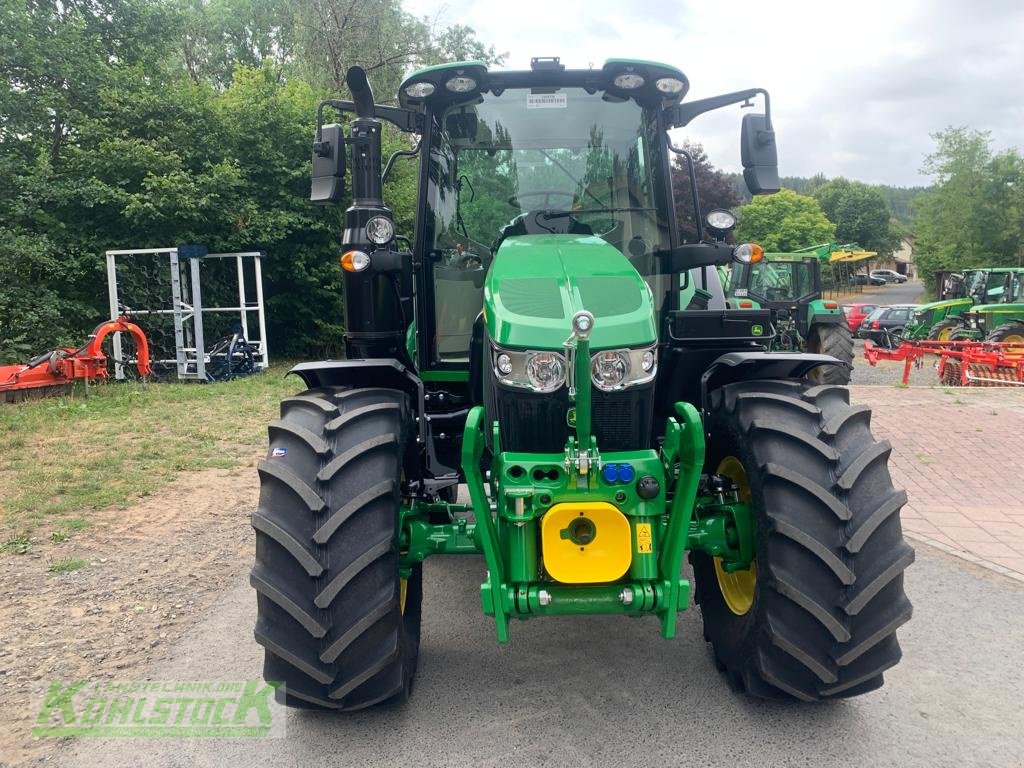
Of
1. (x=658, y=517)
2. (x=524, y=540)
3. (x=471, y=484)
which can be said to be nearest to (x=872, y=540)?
(x=658, y=517)

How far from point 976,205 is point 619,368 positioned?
45652mm

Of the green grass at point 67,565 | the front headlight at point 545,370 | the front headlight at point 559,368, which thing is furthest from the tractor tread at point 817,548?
the green grass at point 67,565

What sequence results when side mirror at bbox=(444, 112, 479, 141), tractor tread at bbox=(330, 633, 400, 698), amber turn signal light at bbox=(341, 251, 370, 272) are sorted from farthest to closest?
side mirror at bbox=(444, 112, 479, 141) < amber turn signal light at bbox=(341, 251, 370, 272) < tractor tread at bbox=(330, 633, 400, 698)

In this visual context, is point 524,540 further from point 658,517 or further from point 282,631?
point 282,631

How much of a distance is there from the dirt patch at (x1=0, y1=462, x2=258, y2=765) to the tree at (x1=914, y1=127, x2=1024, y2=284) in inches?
1735

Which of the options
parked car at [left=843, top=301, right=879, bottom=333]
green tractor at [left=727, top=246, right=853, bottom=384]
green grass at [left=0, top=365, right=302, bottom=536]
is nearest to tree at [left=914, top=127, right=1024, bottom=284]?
parked car at [left=843, top=301, right=879, bottom=333]

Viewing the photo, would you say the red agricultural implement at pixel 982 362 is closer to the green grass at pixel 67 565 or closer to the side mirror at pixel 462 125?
the side mirror at pixel 462 125

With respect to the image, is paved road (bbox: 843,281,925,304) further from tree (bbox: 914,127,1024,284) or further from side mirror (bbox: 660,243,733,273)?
side mirror (bbox: 660,243,733,273)

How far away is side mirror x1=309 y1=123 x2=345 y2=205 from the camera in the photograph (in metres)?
3.98

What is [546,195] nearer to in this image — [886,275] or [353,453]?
[353,453]

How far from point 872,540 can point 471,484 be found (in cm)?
147

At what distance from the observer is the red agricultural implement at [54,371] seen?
1101cm

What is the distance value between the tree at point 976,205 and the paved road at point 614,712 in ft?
143

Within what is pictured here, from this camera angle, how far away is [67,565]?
5.07 meters
